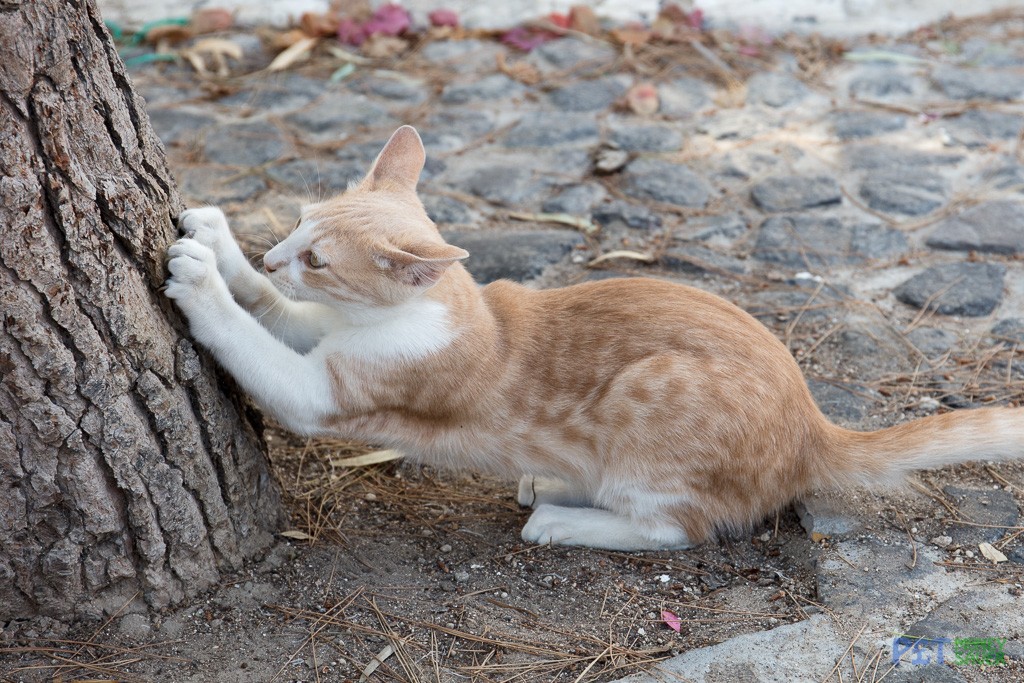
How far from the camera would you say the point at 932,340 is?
11.4 feet

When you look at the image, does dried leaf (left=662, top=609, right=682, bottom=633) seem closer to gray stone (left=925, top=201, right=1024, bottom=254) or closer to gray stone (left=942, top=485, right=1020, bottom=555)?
gray stone (left=942, top=485, right=1020, bottom=555)

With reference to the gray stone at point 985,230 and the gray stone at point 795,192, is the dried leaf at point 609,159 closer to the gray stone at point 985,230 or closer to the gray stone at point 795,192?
the gray stone at point 795,192

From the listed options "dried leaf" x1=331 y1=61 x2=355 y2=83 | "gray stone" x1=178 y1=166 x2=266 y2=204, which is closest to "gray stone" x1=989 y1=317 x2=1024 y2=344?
"gray stone" x1=178 y1=166 x2=266 y2=204

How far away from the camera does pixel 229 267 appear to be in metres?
2.68

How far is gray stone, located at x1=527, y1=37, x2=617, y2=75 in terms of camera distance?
5.84m

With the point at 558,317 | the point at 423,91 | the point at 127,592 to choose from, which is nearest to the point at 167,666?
the point at 127,592

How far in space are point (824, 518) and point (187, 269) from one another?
1.87 meters

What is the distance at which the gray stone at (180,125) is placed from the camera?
500 cm

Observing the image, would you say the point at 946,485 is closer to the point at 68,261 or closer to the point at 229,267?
the point at 229,267

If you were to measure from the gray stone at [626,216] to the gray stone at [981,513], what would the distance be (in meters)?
1.88

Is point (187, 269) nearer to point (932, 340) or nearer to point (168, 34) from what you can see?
point (932, 340)

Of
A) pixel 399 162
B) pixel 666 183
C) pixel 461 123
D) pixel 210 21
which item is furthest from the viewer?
pixel 210 21

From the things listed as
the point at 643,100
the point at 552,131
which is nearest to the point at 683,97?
the point at 643,100

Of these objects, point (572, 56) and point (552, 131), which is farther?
→ point (572, 56)
